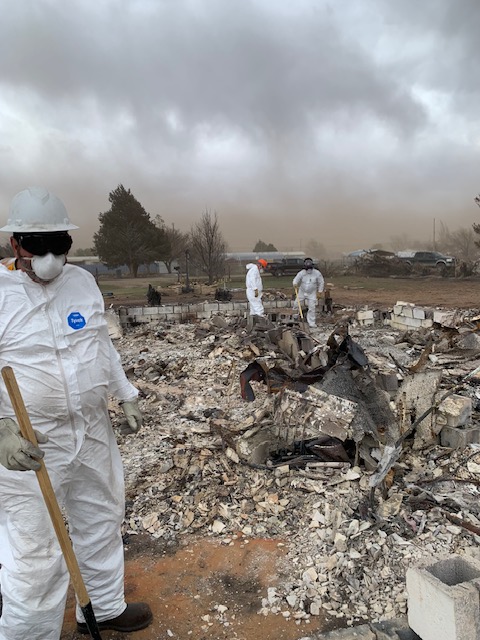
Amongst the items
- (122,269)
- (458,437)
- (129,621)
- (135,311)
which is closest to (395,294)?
(135,311)

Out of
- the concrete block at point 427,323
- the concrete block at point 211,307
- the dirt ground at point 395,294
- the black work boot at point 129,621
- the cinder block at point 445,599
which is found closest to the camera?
the cinder block at point 445,599

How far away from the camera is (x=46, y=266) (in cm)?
198

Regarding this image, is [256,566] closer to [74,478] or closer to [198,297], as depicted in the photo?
[74,478]

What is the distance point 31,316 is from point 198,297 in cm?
1594

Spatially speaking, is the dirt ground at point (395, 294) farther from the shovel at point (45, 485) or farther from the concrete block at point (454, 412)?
the shovel at point (45, 485)

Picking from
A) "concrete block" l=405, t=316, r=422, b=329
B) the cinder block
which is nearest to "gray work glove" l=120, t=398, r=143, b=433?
the cinder block

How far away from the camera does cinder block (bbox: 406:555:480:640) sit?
191 cm

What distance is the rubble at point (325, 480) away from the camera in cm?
273

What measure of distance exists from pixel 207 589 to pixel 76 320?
1.89m

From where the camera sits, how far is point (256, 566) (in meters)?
2.91

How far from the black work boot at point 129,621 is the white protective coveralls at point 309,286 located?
29.4ft

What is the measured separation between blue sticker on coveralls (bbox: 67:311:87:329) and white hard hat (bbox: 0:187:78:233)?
39cm

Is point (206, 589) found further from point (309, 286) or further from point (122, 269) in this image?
point (122, 269)

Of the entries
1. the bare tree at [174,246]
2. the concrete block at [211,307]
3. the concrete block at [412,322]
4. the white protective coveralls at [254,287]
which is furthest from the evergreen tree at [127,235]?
the concrete block at [412,322]
